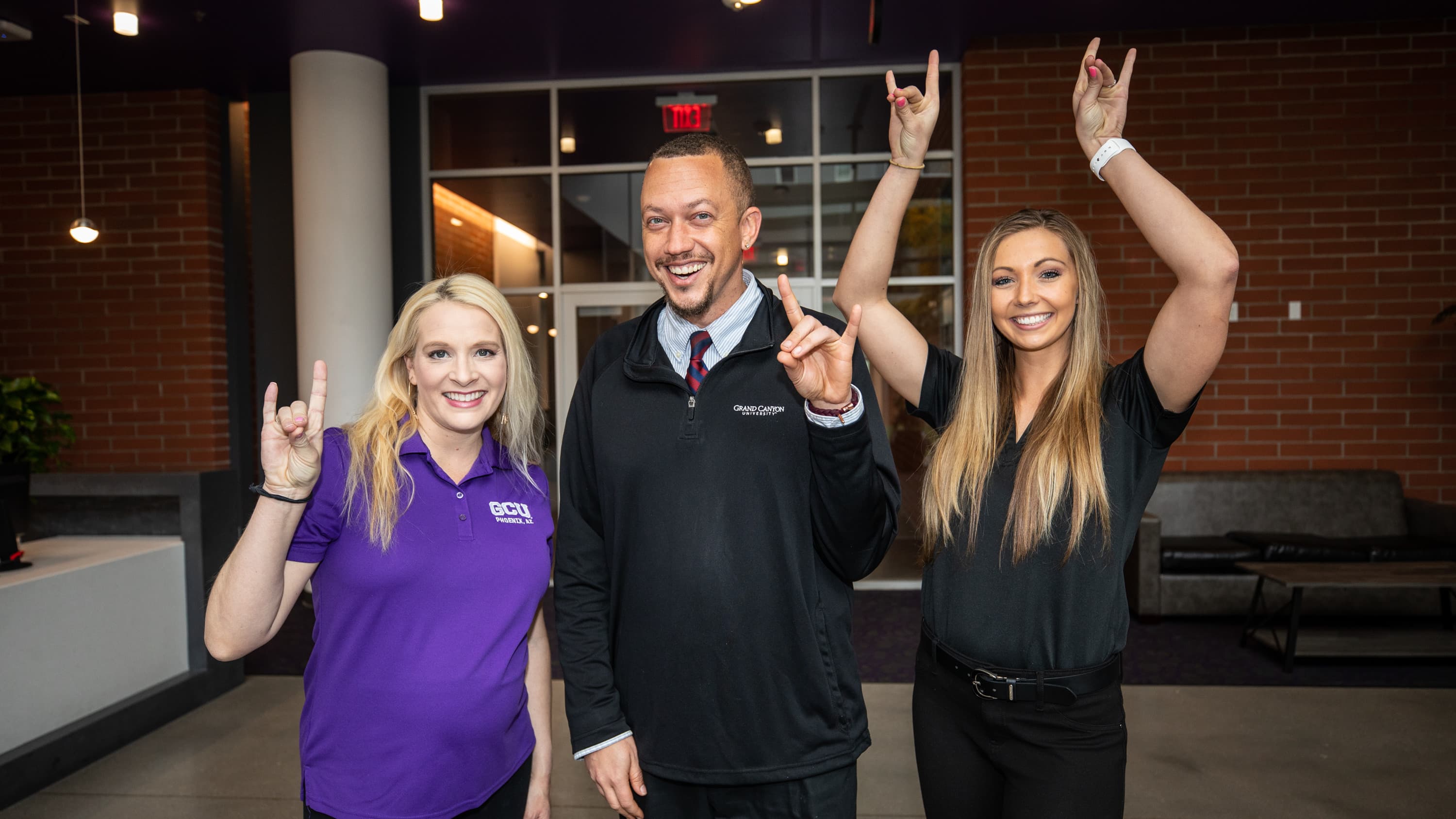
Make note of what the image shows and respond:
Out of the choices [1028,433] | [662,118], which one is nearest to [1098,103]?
[1028,433]

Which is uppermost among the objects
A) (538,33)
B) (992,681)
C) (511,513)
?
(538,33)

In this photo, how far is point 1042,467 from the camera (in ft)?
5.03

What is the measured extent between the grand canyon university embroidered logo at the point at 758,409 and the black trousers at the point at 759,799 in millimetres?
626

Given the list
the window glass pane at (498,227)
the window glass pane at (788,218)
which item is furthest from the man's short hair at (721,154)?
the window glass pane at (498,227)

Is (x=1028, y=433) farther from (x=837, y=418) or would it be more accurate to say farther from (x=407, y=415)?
(x=407, y=415)

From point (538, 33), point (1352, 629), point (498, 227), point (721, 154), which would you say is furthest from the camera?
point (498, 227)

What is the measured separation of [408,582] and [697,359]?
0.64 metres

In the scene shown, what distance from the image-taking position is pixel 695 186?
1481 millimetres

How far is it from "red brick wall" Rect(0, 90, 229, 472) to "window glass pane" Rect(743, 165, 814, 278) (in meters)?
4.19

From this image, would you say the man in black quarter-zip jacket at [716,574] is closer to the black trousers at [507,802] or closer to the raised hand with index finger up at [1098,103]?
the black trousers at [507,802]

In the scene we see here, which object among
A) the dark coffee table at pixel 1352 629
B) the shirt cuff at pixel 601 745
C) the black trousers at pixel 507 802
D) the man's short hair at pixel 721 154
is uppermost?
the man's short hair at pixel 721 154

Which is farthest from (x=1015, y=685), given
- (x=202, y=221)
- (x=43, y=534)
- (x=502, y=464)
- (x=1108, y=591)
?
(x=202, y=221)

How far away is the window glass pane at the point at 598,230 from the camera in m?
6.45

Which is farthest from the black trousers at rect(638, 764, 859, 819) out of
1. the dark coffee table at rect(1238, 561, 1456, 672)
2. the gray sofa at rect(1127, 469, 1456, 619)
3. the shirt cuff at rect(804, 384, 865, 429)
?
Answer: the gray sofa at rect(1127, 469, 1456, 619)
